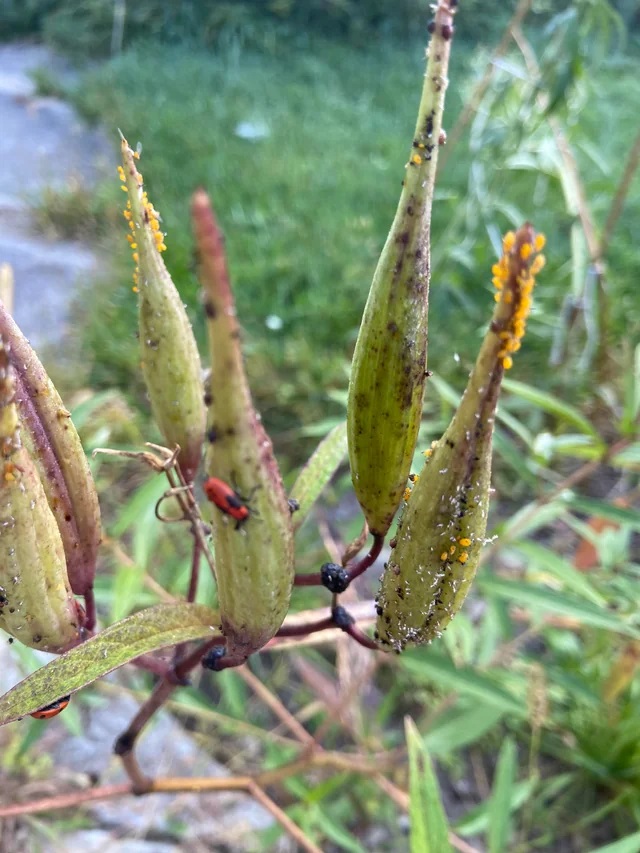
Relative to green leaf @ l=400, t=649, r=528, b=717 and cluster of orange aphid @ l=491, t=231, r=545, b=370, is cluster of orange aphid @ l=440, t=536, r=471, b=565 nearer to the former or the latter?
cluster of orange aphid @ l=491, t=231, r=545, b=370

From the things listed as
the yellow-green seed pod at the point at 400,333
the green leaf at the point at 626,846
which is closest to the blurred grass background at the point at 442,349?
the green leaf at the point at 626,846

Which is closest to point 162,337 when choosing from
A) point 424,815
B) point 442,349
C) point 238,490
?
point 238,490

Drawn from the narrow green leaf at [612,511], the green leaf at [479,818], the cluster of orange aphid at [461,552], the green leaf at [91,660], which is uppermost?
the cluster of orange aphid at [461,552]

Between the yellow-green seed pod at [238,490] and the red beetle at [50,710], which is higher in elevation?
the yellow-green seed pod at [238,490]

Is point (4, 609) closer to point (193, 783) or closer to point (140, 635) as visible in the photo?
point (140, 635)

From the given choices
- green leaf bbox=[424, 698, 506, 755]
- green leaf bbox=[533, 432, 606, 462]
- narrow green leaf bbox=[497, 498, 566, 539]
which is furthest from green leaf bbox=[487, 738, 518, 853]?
green leaf bbox=[533, 432, 606, 462]

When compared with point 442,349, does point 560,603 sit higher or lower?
higher

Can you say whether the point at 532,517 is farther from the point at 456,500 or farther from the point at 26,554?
the point at 26,554

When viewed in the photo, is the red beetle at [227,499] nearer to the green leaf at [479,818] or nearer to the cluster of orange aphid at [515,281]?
the cluster of orange aphid at [515,281]
